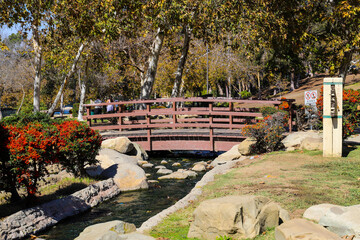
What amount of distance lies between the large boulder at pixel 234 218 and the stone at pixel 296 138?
25.8ft

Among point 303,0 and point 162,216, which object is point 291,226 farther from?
point 303,0

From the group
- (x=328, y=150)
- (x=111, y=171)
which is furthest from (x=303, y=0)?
(x=111, y=171)

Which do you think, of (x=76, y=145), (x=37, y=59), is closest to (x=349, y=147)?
(x=76, y=145)

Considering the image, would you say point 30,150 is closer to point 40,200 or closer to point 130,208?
point 40,200

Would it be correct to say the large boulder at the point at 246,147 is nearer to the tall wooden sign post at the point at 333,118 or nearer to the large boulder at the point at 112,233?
the tall wooden sign post at the point at 333,118

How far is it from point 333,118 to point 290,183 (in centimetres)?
345

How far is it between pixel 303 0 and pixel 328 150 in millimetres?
10707

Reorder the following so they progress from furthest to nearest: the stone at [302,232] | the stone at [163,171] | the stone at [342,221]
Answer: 1. the stone at [163,171]
2. the stone at [342,221]
3. the stone at [302,232]

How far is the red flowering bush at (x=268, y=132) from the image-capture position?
13.6m

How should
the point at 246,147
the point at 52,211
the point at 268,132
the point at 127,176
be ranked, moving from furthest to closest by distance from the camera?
the point at 246,147 < the point at 268,132 < the point at 127,176 < the point at 52,211

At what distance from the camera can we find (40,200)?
969cm

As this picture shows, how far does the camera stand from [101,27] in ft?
60.2

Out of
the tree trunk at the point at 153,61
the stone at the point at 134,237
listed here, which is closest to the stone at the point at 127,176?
the stone at the point at 134,237

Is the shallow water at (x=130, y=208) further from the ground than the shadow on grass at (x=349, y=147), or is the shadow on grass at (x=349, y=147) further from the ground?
the shadow on grass at (x=349, y=147)
